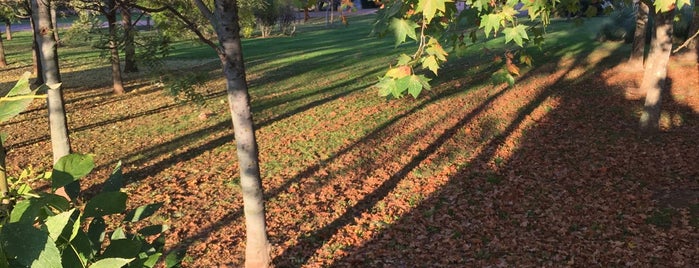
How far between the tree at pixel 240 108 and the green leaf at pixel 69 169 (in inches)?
191

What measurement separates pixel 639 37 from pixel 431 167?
9646 mm

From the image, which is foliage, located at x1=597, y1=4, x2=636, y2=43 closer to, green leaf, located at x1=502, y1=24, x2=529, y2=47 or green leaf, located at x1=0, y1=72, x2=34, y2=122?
green leaf, located at x1=502, y1=24, x2=529, y2=47

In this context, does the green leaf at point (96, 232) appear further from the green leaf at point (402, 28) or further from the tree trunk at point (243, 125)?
the tree trunk at point (243, 125)

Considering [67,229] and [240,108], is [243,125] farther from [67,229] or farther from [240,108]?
[67,229]

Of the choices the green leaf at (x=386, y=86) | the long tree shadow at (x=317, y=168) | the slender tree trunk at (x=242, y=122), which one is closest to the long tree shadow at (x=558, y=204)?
the slender tree trunk at (x=242, y=122)

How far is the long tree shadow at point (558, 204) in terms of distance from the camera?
24.2ft

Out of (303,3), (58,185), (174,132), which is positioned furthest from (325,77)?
(58,185)

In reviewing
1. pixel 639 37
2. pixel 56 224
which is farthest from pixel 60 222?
pixel 639 37

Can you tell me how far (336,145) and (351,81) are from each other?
9.40 meters

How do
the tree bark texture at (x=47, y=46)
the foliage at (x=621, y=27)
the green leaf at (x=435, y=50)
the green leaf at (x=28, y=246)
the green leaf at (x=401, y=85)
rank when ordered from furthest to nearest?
the foliage at (x=621, y=27)
the tree bark texture at (x=47, y=46)
the green leaf at (x=435, y=50)
the green leaf at (x=401, y=85)
the green leaf at (x=28, y=246)

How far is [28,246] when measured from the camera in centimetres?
74

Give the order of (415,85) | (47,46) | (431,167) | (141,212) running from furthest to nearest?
(431,167)
(47,46)
(415,85)
(141,212)

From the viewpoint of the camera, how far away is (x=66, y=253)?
89 cm

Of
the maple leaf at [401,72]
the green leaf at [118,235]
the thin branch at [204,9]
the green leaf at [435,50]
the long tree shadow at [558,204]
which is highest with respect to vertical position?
the thin branch at [204,9]
